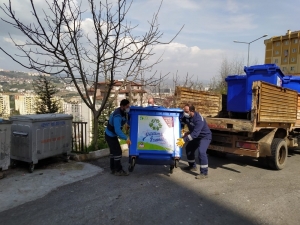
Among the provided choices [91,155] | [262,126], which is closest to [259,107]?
[262,126]

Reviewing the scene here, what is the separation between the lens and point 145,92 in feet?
35.1

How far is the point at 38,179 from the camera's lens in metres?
4.67

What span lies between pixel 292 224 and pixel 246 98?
11.1 ft

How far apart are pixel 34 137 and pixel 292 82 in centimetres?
665

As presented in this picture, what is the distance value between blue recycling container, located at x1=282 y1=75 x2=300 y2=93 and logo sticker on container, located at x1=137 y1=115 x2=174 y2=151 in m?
3.86

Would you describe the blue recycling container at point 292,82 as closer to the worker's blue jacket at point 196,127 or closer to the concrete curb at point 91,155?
the worker's blue jacket at point 196,127

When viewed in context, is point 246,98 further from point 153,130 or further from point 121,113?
point 121,113

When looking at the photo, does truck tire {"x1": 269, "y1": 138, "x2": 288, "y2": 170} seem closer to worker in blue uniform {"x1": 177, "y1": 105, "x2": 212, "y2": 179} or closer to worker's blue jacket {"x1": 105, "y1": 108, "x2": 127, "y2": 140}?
worker in blue uniform {"x1": 177, "y1": 105, "x2": 212, "y2": 179}

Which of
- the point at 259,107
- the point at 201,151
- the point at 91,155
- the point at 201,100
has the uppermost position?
the point at 201,100

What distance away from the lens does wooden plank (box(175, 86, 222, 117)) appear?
6.59 meters

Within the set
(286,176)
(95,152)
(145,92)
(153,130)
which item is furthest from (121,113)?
(145,92)

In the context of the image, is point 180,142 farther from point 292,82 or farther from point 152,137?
point 292,82

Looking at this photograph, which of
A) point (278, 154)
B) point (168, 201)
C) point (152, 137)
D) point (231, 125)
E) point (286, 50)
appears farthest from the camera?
point (286, 50)

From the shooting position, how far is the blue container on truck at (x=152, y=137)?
4.74 m
